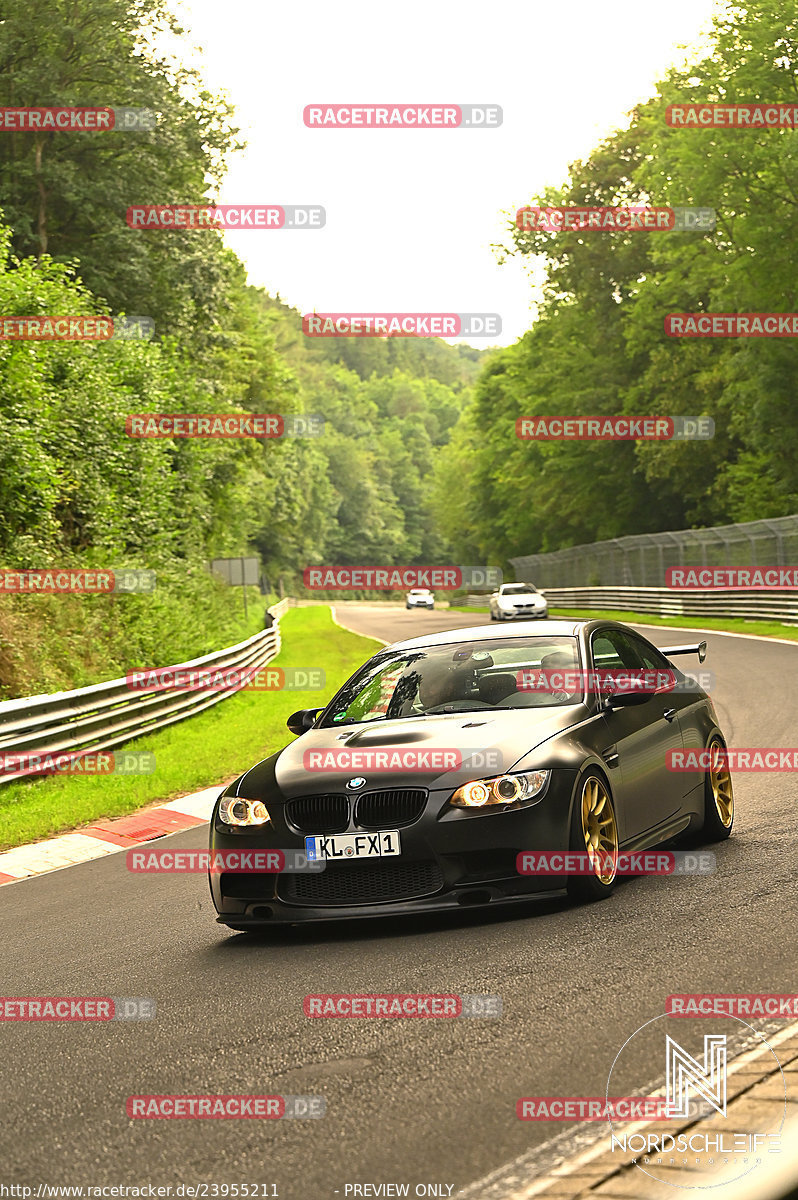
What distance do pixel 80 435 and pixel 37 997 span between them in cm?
2144

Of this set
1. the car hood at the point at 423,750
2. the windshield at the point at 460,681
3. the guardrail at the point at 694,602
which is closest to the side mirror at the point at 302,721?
the windshield at the point at 460,681

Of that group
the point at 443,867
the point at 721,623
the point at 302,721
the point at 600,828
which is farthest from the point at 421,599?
the point at 443,867

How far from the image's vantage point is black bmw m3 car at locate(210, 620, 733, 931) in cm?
638

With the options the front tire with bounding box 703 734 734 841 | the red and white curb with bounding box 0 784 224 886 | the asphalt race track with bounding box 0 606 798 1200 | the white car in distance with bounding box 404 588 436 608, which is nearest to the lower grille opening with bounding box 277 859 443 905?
the asphalt race track with bounding box 0 606 798 1200

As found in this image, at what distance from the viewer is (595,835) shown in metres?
6.81

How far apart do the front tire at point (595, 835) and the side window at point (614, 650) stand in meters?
1.19

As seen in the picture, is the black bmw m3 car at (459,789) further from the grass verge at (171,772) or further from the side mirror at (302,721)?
the grass verge at (171,772)

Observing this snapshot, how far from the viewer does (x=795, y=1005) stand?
4.84 meters

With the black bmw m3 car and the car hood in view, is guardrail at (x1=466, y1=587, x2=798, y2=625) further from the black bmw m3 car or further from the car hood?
the car hood

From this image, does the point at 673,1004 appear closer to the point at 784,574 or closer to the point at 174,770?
the point at 174,770

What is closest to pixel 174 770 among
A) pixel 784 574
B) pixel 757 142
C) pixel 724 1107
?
pixel 724 1107

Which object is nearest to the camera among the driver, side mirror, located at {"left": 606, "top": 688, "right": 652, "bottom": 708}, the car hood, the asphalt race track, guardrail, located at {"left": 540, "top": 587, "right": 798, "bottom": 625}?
the asphalt race track

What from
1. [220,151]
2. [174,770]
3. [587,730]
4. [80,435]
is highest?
[220,151]

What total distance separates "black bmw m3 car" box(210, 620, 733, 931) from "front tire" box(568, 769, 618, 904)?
10mm
